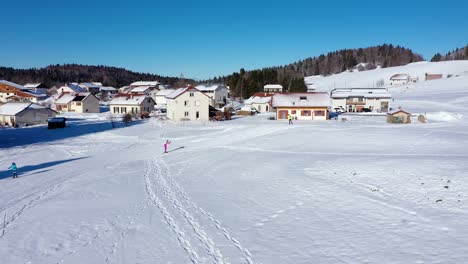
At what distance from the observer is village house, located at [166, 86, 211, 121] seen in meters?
50.0

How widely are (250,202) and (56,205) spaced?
8531mm

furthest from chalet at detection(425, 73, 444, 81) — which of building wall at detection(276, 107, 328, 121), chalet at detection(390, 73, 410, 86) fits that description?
building wall at detection(276, 107, 328, 121)

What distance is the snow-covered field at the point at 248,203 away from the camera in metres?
9.72

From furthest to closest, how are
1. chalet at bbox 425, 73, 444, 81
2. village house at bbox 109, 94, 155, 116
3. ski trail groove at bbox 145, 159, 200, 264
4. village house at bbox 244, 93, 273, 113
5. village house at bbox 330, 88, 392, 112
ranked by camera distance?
1. chalet at bbox 425, 73, 444, 81
2. village house at bbox 244, 93, 273, 113
3. village house at bbox 109, 94, 155, 116
4. village house at bbox 330, 88, 392, 112
5. ski trail groove at bbox 145, 159, 200, 264

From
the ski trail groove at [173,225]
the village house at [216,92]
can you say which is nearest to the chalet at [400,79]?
the village house at [216,92]

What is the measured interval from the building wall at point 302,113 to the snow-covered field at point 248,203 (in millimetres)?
19464

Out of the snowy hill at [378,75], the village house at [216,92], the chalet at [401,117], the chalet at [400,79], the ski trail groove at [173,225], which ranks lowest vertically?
the ski trail groove at [173,225]

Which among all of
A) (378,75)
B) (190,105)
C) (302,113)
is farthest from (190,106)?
(378,75)

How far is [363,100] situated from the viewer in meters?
63.2

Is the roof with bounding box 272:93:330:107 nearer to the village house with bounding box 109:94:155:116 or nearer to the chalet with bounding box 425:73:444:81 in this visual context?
the village house with bounding box 109:94:155:116

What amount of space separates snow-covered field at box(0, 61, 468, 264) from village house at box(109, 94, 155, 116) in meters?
36.8

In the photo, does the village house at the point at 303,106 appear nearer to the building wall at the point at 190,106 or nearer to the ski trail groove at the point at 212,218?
the building wall at the point at 190,106

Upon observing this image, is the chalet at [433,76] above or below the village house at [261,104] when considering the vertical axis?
above

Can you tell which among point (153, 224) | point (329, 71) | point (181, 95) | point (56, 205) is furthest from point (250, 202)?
point (329, 71)
